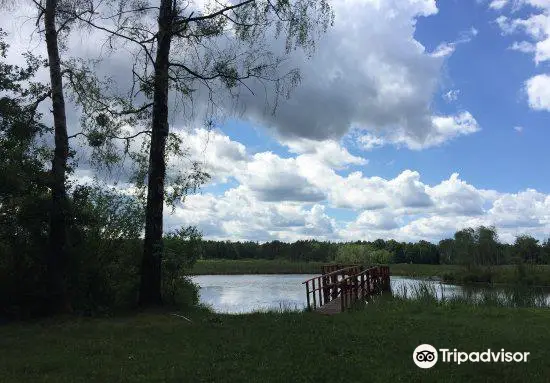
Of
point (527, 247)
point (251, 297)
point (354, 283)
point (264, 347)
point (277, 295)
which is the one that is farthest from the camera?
point (527, 247)

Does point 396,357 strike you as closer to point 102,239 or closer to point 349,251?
point 102,239

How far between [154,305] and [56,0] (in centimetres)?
925

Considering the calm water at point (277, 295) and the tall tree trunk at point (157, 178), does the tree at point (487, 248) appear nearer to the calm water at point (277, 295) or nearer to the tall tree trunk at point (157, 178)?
the calm water at point (277, 295)

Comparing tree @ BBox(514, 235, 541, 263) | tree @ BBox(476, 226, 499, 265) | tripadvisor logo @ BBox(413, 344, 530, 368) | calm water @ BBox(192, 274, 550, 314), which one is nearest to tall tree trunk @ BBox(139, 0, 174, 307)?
calm water @ BBox(192, 274, 550, 314)

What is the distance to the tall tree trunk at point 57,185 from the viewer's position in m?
13.7

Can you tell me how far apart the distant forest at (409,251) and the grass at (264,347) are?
170 ft

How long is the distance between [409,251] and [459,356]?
131604mm

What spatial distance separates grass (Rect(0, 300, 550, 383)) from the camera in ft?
24.1

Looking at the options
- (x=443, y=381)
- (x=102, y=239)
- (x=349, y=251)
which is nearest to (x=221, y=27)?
(x=102, y=239)

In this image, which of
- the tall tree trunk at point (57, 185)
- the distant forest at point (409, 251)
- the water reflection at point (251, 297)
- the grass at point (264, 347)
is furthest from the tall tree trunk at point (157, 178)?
the distant forest at point (409, 251)

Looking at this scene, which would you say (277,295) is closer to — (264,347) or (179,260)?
(179,260)

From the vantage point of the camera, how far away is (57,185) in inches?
550

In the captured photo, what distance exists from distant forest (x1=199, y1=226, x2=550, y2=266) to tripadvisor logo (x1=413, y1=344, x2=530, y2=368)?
5421cm

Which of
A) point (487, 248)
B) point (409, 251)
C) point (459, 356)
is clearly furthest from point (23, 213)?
point (409, 251)
